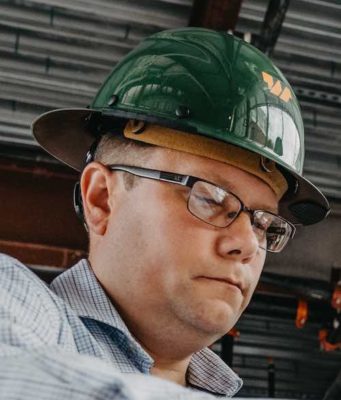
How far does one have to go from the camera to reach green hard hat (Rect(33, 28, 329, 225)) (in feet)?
6.36

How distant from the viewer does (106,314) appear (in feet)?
5.31

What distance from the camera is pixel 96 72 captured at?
3979mm

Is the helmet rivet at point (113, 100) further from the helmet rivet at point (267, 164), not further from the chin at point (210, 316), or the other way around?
the chin at point (210, 316)

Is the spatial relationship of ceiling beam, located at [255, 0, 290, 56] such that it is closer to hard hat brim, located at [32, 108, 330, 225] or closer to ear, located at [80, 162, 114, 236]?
hard hat brim, located at [32, 108, 330, 225]

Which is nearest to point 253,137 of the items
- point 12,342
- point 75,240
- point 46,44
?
point 12,342

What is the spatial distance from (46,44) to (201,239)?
2420mm

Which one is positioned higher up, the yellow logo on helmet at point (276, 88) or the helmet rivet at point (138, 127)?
the yellow logo on helmet at point (276, 88)

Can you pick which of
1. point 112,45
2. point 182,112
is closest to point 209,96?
point 182,112

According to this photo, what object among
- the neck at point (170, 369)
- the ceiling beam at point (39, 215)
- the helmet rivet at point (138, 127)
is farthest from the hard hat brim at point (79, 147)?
the ceiling beam at point (39, 215)

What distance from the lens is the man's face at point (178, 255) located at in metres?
1.68

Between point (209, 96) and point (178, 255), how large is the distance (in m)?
0.51

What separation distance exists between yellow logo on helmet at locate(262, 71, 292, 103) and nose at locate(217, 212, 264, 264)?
48cm

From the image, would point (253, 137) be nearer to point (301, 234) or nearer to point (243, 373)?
point (301, 234)

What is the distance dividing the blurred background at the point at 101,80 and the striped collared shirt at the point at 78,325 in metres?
2.03
